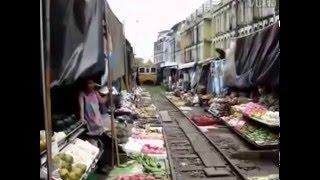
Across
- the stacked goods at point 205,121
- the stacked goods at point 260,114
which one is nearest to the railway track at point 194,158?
the stacked goods at point 205,121

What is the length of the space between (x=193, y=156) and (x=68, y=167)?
7.13 metres

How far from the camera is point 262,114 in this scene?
15.5m

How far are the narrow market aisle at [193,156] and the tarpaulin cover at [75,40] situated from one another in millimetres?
3735

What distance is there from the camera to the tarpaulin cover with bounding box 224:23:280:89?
15.6m

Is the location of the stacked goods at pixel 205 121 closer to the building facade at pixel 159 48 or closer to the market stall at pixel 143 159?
the market stall at pixel 143 159

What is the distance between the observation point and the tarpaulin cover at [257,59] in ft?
51.3

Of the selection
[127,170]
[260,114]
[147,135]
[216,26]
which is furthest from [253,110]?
[216,26]

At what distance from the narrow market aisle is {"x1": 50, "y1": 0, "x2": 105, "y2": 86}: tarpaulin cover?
12.3ft
